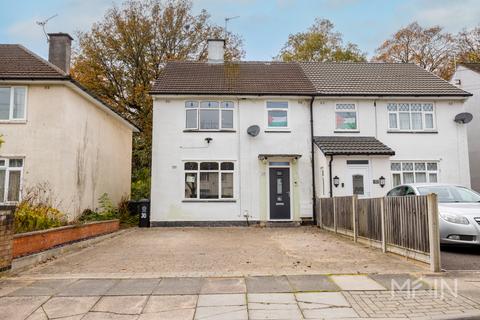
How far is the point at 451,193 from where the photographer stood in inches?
410

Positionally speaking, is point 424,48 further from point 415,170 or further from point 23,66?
point 23,66

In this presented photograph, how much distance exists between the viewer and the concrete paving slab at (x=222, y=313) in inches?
186

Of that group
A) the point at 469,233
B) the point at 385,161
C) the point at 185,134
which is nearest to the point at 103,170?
the point at 185,134

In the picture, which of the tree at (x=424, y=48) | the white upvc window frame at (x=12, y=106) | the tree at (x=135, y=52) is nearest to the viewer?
the white upvc window frame at (x=12, y=106)

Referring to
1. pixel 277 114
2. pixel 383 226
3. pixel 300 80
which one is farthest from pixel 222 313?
pixel 300 80

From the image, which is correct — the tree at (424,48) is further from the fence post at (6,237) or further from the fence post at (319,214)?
the fence post at (6,237)

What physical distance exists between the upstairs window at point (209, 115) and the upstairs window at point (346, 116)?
193 inches

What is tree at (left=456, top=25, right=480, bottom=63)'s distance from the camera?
31.0 meters

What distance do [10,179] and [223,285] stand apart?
37.2ft

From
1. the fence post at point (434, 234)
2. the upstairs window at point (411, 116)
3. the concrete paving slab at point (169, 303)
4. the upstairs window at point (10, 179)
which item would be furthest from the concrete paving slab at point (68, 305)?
the upstairs window at point (411, 116)

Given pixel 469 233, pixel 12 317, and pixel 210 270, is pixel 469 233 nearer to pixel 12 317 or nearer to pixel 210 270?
pixel 210 270

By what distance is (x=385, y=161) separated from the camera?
16.5m

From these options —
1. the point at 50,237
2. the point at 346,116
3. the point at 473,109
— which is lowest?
the point at 50,237

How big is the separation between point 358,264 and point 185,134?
36.7 feet
